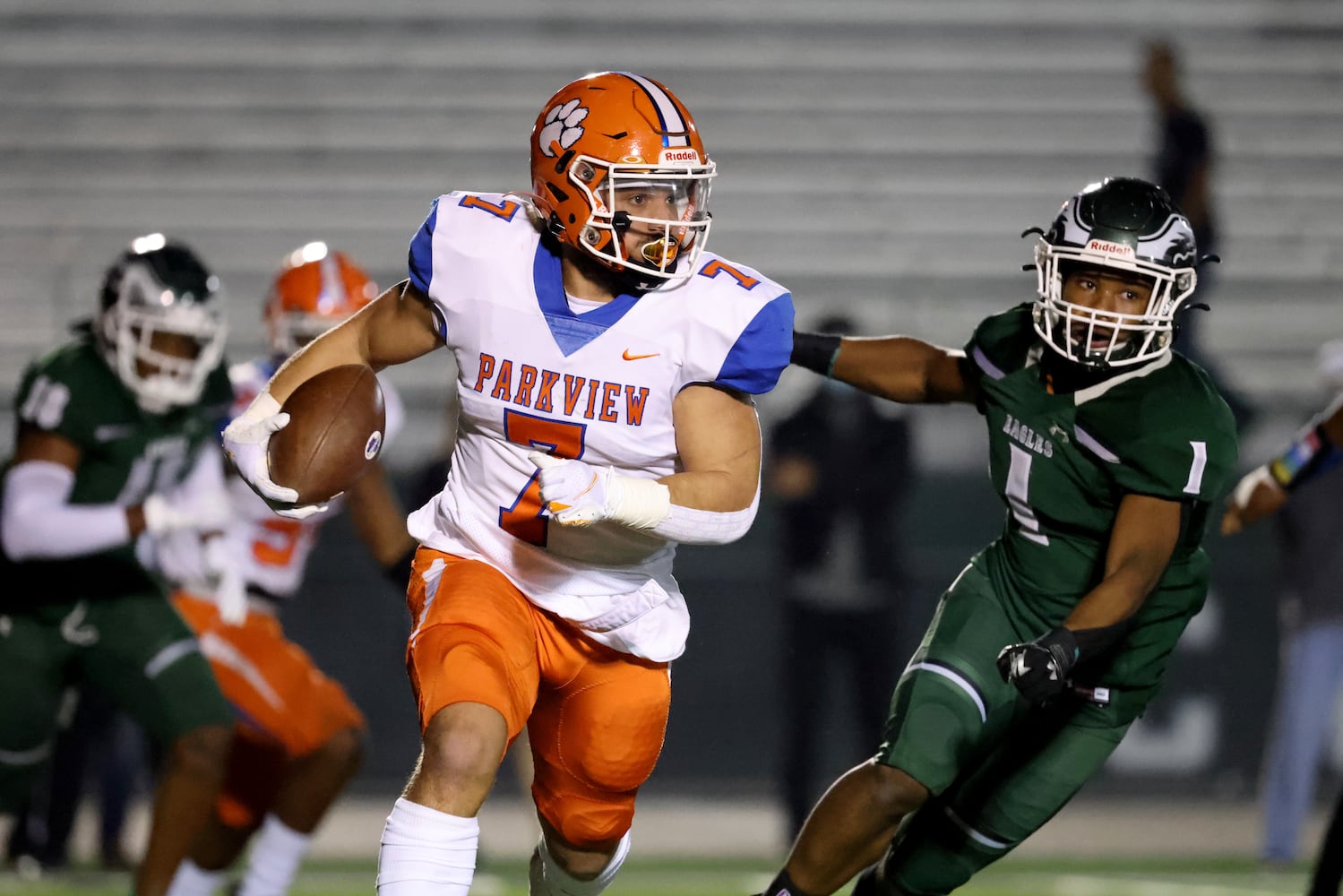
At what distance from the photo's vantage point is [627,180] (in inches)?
124

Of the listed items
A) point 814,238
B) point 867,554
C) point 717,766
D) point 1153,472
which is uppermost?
point 1153,472

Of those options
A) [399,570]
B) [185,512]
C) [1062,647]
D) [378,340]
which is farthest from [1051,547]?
A: [185,512]

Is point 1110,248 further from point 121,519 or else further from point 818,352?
point 121,519

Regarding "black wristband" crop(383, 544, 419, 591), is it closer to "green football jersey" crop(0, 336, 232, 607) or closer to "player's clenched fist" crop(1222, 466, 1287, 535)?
"green football jersey" crop(0, 336, 232, 607)

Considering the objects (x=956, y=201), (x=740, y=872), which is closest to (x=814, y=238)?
(x=956, y=201)

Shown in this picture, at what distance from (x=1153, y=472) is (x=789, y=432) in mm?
3182

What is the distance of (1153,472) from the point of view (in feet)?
11.4

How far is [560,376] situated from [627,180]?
361 millimetres

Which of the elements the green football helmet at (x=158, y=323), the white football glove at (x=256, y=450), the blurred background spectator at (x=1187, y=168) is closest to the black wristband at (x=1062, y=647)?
the white football glove at (x=256, y=450)

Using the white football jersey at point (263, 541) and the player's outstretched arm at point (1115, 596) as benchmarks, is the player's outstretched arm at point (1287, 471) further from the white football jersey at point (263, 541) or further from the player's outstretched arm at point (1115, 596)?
the white football jersey at point (263, 541)

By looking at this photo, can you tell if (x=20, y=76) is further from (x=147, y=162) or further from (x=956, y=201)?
(x=956, y=201)

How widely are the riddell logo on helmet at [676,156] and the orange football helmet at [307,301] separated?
6.69 ft

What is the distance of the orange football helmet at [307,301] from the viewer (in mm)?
5043

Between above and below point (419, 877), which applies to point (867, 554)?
below
